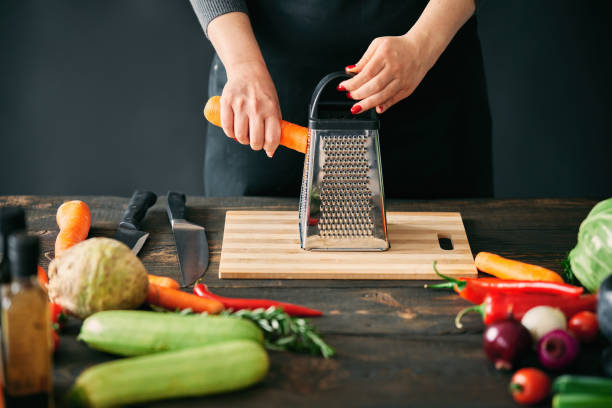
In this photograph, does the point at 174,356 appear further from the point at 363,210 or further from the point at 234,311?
the point at 363,210

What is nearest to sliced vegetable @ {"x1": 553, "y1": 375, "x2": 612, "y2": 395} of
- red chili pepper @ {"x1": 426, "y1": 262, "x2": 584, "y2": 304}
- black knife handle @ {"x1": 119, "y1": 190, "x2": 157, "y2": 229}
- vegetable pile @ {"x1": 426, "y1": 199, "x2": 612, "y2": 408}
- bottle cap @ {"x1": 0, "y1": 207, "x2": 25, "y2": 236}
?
vegetable pile @ {"x1": 426, "y1": 199, "x2": 612, "y2": 408}

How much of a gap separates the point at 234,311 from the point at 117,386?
1.29ft

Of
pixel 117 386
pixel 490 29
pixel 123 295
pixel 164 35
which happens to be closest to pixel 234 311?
pixel 123 295

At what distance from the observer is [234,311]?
4.55 feet

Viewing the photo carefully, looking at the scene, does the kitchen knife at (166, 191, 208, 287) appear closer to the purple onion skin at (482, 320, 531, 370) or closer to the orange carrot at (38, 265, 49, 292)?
the orange carrot at (38, 265, 49, 292)

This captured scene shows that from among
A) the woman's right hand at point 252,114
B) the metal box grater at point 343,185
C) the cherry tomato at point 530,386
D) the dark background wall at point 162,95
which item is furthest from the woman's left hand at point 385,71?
the dark background wall at point 162,95

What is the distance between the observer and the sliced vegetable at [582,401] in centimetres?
102

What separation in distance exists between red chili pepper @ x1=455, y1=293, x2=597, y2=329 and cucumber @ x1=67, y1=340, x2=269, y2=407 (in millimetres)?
458

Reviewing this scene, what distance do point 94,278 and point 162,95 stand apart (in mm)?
2004

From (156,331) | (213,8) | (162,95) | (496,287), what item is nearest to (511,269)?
(496,287)

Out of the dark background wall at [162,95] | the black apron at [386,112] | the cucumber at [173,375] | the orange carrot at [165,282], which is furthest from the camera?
the dark background wall at [162,95]

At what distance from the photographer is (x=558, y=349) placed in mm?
1170

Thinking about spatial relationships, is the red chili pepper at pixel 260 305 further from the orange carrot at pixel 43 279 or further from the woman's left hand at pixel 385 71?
the woman's left hand at pixel 385 71

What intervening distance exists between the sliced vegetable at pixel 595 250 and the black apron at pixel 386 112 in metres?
0.83
